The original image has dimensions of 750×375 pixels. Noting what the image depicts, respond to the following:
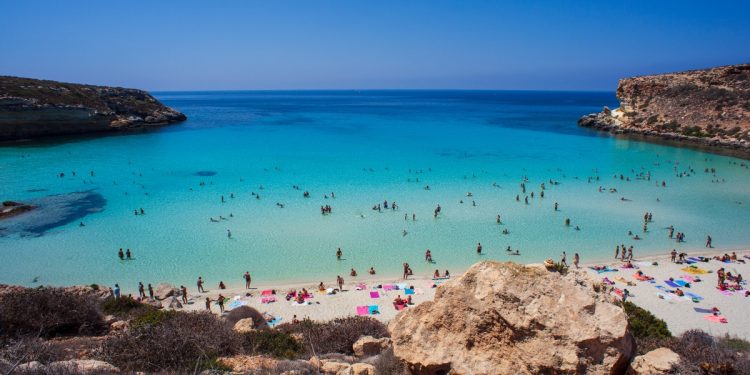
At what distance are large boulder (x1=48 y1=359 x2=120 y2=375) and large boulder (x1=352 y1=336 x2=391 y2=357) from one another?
12.6 feet

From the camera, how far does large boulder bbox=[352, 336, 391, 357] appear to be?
772 cm

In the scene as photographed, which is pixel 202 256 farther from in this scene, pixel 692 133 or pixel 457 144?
pixel 692 133

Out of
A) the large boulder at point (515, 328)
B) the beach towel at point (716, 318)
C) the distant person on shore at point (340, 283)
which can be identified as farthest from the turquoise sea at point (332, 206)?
the large boulder at point (515, 328)

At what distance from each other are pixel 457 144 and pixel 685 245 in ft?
109

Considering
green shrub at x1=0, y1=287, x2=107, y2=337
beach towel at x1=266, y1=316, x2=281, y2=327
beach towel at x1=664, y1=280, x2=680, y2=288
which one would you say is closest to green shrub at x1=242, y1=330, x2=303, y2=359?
green shrub at x1=0, y1=287, x2=107, y2=337

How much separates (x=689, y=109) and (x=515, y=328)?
219 feet

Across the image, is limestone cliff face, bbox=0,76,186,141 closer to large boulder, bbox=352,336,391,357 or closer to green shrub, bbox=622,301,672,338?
large boulder, bbox=352,336,391,357

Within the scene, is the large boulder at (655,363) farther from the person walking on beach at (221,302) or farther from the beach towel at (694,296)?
the person walking on beach at (221,302)

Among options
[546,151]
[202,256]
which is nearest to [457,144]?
[546,151]

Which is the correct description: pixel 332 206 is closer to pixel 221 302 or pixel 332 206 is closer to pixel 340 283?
pixel 340 283

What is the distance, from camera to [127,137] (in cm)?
5616

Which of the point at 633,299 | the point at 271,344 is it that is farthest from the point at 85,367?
the point at 633,299

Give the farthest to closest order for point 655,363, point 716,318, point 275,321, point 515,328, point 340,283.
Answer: point 340,283 < point 275,321 < point 716,318 < point 655,363 < point 515,328

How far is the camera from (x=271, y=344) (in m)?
8.10
